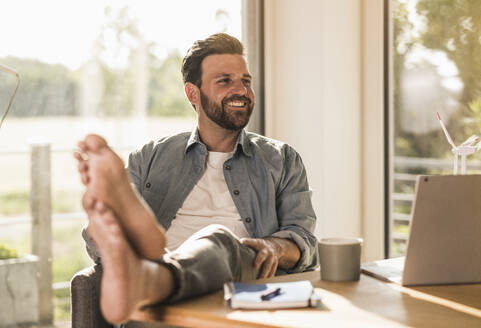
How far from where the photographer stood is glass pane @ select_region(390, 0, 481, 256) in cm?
265

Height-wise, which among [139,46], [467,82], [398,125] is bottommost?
[398,125]

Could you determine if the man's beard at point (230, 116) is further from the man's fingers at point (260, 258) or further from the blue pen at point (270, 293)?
the blue pen at point (270, 293)

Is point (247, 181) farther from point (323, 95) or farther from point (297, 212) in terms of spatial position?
point (323, 95)

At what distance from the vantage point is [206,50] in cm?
230

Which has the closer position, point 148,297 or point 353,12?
point 148,297

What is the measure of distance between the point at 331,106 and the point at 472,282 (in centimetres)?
163

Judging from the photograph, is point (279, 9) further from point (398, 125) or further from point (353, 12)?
point (398, 125)

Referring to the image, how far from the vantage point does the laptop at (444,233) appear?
131 cm

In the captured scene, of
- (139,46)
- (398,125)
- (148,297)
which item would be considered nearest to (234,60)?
(139,46)

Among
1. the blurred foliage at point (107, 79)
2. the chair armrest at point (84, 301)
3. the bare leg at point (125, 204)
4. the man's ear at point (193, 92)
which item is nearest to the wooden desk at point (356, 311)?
the bare leg at point (125, 204)

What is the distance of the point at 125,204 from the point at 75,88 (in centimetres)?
149

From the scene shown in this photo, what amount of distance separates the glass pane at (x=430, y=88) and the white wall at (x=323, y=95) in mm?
188

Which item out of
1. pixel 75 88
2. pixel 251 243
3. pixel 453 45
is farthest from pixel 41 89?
pixel 453 45

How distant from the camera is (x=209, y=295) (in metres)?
1.29
